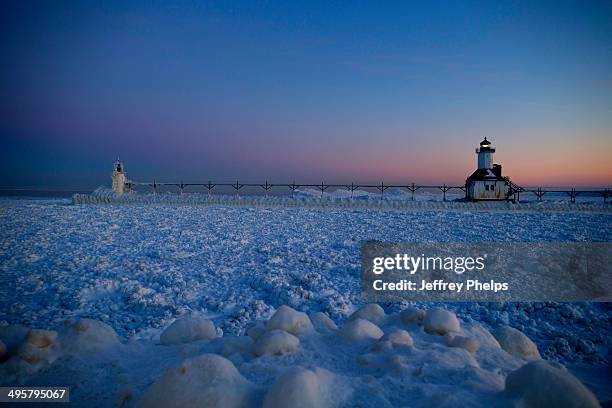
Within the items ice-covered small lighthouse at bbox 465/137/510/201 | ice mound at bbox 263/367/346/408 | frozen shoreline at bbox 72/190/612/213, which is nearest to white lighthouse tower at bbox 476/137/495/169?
ice-covered small lighthouse at bbox 465/137/510/201

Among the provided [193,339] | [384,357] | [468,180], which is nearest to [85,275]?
[193,339]

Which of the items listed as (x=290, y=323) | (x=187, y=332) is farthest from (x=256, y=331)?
(x=187, y=332)

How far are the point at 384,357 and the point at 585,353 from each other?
3178 millimetres

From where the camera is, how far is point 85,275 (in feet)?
19.8

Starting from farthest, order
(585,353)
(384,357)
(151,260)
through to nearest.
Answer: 1. (151,260)
2. (585,353)
3. (384,357)

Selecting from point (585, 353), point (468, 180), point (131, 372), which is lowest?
point (585, 353)

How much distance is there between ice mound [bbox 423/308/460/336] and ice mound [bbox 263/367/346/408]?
1.10 m

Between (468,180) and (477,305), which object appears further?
(468,180)

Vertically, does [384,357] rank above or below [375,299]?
above

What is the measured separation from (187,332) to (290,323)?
2.44 ft

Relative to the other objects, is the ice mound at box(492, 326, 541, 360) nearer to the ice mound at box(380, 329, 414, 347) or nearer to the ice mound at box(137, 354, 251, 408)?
the ice mound at box(380, 329, 414, 347)

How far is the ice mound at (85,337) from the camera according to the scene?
2293 mm

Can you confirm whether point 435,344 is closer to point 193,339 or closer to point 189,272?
point 193,339

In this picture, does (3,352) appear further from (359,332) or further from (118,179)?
(118,179)
